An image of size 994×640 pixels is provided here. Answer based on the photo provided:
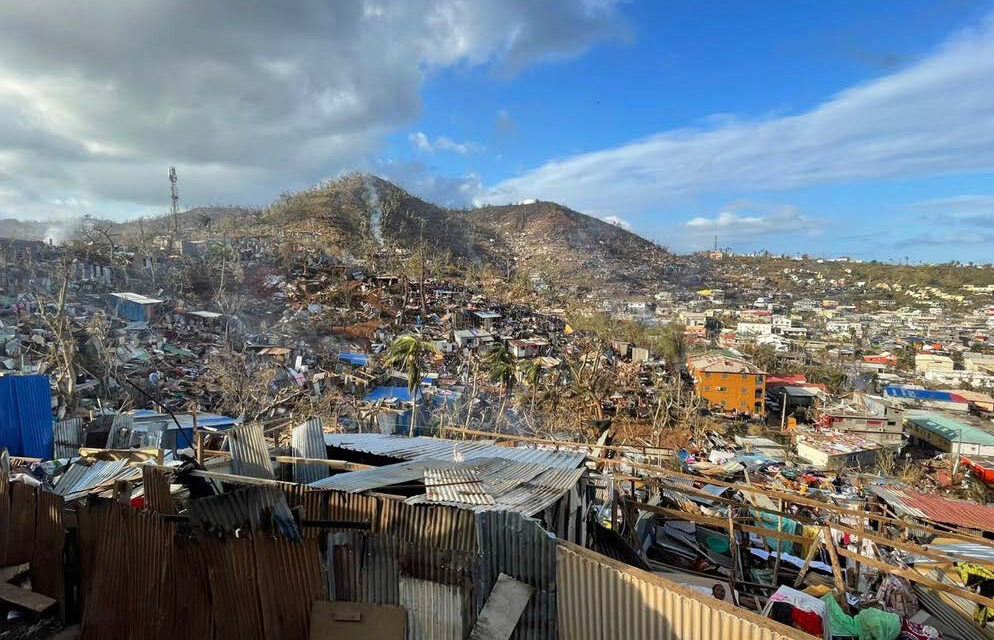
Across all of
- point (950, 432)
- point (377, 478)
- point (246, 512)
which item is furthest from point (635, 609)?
point (950, 432)

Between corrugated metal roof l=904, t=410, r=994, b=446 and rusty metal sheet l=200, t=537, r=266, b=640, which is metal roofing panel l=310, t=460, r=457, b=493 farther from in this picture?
corrugated metal roof l=904, t=410, r=994, b=446

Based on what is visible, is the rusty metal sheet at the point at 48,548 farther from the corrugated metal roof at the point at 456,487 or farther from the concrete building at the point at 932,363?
the concrete building at the point at 932,363

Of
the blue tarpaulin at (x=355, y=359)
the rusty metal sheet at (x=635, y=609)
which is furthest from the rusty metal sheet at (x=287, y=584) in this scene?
the blue tarpaulin at (x=355, y=359)

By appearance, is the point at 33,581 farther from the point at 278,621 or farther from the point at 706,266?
the point at 706,266

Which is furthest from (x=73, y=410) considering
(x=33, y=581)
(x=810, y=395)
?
(x=810, y=395)

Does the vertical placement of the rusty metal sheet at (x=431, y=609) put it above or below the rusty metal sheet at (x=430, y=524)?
below

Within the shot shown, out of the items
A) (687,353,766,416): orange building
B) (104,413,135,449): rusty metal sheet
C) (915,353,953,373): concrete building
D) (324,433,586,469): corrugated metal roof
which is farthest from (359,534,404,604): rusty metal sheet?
(915,353,953,373): concrete building
